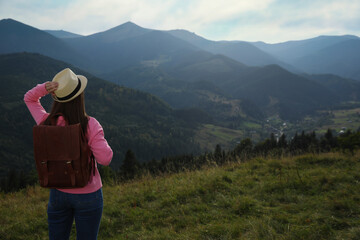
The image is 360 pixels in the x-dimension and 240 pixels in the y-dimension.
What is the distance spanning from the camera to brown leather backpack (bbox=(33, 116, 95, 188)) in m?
2.26

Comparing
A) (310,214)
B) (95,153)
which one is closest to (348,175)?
(310,214)

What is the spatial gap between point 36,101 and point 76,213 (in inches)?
60.8

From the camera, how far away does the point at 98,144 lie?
245cm

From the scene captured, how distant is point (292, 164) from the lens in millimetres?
7305

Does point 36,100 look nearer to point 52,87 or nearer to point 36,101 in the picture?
point 36,101

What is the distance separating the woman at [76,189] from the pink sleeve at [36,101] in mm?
310

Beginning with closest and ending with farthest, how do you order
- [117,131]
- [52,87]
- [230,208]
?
[52,87]
[230,208]
[117,131]

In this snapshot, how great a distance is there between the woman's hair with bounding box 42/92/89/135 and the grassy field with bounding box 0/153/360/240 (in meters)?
2.60

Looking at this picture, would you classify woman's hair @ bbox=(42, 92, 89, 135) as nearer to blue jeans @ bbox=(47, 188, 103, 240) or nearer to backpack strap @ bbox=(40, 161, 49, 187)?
backpack strap @ bbox=(40, 161, 49, 187)

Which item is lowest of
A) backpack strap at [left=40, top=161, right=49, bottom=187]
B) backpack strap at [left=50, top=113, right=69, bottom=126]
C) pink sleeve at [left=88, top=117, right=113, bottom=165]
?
backpack strap at [left=40, top=161, right=49, bottom=187]

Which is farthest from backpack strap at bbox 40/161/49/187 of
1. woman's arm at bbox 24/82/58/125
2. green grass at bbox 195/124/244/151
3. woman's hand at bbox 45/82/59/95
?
green grass at bbox 195/124/244/151

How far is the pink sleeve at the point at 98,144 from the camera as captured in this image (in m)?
2.45

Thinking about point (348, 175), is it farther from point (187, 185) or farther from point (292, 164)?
point (187, 185)

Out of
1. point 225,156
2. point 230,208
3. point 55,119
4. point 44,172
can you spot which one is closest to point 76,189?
point 44,172
